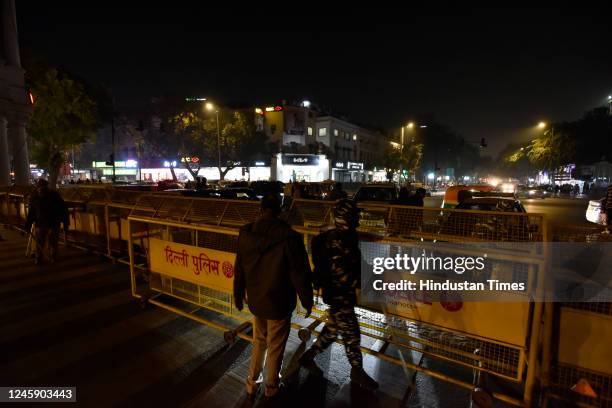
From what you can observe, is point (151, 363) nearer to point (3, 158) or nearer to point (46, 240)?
point (46, 240)

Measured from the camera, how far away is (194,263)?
431 cm

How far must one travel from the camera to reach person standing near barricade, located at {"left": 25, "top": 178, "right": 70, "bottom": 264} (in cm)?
700

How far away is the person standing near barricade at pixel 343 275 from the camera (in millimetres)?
2900

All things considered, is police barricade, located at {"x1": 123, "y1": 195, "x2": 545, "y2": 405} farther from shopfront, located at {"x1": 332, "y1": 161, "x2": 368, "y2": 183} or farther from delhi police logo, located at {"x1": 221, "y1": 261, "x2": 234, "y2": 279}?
→ shopfront, located at {"x1": 332, "y1": 161, "x2": 368, "y2": 183}

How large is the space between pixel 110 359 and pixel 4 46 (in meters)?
20.0

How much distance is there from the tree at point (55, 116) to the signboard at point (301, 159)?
23.2 m

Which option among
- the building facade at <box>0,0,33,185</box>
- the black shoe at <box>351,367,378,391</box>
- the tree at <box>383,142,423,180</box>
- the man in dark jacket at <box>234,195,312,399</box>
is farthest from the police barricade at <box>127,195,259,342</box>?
the tree at <box>383,142,423,180</box>

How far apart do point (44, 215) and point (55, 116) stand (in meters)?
19.2

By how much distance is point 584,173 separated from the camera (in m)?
50.0

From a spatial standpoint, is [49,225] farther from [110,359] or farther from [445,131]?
[445,131]

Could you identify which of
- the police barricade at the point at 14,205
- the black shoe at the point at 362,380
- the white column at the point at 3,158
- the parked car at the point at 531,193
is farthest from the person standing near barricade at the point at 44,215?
the parked car at the point at 531,193

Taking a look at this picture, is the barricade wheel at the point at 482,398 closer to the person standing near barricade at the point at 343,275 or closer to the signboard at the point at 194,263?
the person standing near barricade at the point at 343,275

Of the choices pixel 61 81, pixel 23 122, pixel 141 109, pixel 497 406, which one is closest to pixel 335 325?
pixel 497 406

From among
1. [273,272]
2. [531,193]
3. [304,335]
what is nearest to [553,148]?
Answer: [531,193]
